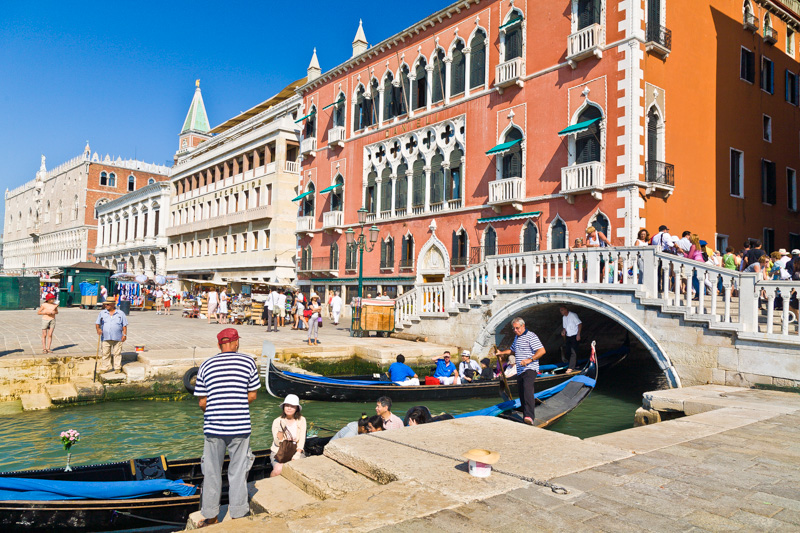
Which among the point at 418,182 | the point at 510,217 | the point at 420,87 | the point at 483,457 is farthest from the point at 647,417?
the point at 420,87

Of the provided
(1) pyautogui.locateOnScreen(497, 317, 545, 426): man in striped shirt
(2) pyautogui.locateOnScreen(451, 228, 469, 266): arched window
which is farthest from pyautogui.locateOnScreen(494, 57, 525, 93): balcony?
(1) pyautogui.locateOnScreen(497, 317, 545, 426): man in striped shirt

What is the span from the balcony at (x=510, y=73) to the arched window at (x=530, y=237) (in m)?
4.31

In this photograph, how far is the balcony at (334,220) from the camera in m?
24.8

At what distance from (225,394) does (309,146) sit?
80.3 ft

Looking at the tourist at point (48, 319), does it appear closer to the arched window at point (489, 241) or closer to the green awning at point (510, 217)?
the arched window at point (489, 241)

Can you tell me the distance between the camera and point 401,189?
71.6 ft

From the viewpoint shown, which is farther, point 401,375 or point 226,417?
point 401,375

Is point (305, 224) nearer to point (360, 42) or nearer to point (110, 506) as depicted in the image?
point (360, 42)

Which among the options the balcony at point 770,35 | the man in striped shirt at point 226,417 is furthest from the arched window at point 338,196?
the man in striped shirt at point 226,417

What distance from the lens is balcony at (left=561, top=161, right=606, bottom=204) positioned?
14445 mm

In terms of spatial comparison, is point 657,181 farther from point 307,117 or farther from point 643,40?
point 307,117

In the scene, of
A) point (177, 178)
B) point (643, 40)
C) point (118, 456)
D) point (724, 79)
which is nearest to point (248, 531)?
point (118, 456)

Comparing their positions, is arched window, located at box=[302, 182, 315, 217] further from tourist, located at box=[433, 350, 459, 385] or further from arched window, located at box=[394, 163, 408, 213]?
tourist, located at box=[433, 350, 459, 385]

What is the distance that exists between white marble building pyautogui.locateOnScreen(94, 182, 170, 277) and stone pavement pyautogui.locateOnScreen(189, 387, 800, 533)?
143ft
